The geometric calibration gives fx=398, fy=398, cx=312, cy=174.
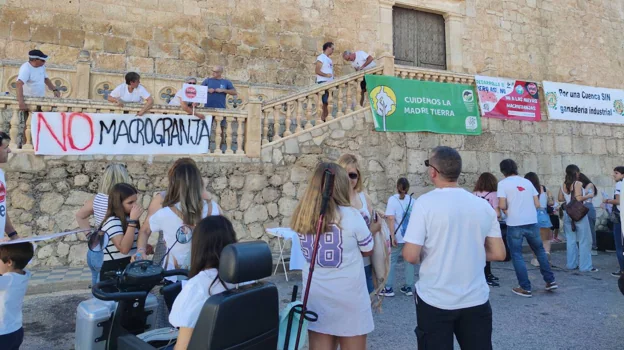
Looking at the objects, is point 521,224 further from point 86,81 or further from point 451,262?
point 86,81

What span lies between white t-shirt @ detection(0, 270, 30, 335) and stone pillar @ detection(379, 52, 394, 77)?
7.87 metres

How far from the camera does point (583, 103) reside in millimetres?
11086

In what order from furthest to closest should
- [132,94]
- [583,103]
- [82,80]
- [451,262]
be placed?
[583,103] → [82,80] → [132,94] → [451,262]

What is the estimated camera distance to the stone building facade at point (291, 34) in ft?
31.1

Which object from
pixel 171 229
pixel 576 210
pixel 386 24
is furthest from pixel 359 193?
pixel 386 24

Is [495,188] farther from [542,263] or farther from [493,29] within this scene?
[493,29]

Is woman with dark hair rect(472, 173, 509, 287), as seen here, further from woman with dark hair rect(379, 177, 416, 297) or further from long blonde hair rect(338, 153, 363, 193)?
long blonde hair rect(338, 153, 363, 193)

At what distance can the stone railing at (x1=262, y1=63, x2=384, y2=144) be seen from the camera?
792 cm

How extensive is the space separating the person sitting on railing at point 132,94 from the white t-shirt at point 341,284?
5.54 metres

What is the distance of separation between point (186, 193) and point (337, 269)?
1233mm

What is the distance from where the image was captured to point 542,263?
546 cm

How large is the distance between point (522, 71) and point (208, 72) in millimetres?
11017

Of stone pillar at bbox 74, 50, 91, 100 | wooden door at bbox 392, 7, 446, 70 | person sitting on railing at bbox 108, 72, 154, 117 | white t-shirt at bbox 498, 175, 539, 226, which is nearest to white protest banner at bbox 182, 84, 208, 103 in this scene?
person sitting on railing at bbox 108, 72, 154, 117

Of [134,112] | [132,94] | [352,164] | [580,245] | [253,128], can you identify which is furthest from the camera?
[253,128]
